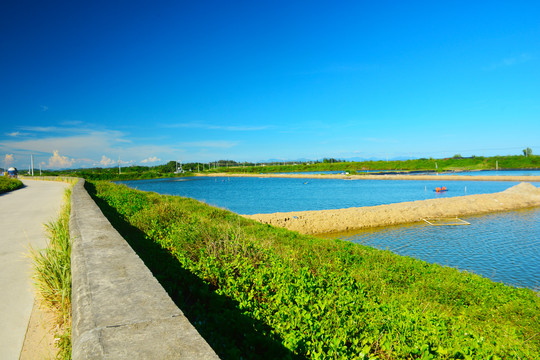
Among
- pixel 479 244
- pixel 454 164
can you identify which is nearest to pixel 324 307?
pixel 479 244

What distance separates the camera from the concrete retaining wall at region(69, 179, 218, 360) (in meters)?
1.77

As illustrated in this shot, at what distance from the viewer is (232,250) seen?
248 inches

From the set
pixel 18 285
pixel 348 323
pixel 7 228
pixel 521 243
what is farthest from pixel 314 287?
pixel 521 243

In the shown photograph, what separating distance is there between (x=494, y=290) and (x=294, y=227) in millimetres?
13324

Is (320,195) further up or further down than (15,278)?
further down

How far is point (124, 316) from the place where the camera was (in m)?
2.16

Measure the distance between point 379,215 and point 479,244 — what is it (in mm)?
7519

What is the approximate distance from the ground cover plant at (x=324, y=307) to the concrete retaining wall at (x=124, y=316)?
114 centimetres

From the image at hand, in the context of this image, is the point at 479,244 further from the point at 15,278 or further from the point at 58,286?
the point at 15,278

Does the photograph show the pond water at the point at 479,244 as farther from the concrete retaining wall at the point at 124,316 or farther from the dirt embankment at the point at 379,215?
the concrete retaining wall at the point at 124,316

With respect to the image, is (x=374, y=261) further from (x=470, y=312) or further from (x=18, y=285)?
(x=18, y=285)

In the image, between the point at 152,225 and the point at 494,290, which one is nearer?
the point at 494,290

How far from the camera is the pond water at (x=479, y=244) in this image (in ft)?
41.1

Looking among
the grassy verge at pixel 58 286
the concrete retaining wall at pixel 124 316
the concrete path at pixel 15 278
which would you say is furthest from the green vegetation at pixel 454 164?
the concrete retaining wall at pixel 124 316
